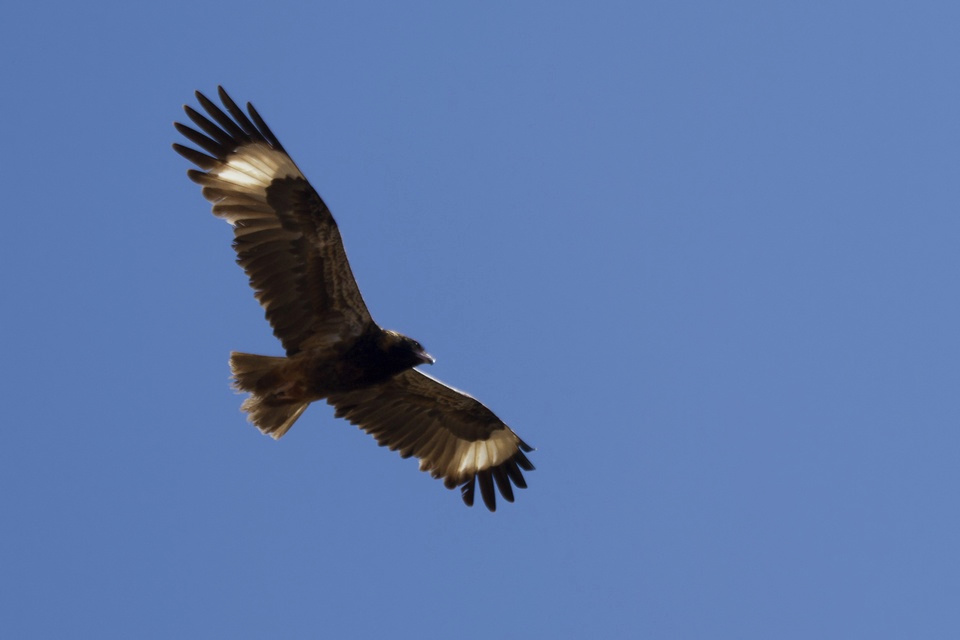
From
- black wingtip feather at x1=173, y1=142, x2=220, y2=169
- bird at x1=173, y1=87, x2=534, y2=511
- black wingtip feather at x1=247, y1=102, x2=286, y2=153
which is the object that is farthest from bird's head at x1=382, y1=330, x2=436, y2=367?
black wingtip feather at x1=173, y1=142, x2=220, y2=169

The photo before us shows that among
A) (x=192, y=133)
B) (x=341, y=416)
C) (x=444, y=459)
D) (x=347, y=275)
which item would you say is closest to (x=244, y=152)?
(x=192, y=133)

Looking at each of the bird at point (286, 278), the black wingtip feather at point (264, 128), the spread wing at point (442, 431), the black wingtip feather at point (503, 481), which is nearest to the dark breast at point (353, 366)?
the bird at point (286, 278)

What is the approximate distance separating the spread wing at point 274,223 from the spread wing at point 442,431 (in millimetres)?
1132

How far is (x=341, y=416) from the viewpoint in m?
13.6

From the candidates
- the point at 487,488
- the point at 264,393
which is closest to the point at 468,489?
the point at 487,488

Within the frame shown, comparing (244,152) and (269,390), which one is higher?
(244,152)

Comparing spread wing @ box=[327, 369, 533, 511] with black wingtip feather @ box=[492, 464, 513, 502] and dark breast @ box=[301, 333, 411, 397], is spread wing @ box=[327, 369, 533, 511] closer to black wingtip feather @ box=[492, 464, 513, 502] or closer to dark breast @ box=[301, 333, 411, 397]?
black wingtip feather @ box=[492, 464, 513, 502]

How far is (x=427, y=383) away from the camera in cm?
1360

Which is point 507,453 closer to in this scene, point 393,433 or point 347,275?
point 393,433

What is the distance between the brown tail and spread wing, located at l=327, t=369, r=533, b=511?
71 centimetres

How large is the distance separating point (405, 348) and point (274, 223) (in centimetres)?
160

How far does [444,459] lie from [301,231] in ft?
9.72

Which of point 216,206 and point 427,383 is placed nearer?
point 216,206

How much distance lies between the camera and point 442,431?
14.1 m
